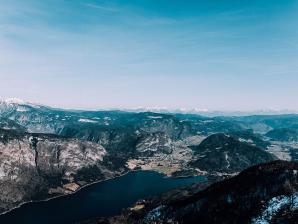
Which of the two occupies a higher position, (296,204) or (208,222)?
(296,204)

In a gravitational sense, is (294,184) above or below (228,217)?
above

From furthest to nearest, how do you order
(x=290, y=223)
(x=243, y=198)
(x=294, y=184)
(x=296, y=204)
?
(x=243, y=198)
(x=294, y=184)
(x=296, y=204)
(x=290, y=223)

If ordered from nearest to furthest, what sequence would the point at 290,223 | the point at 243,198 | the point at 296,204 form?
1. the point at 290,223
2. the point at 296,204
3. the point at 243,198

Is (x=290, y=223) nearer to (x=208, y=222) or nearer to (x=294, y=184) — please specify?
(x=294, y=184)

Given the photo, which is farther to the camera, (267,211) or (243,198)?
(243,198)

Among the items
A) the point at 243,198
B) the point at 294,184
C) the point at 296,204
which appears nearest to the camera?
the point at 296,204

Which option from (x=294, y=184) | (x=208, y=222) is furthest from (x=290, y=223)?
(x=208, y=222)

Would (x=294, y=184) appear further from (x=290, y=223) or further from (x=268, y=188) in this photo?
(x=290, y=223)

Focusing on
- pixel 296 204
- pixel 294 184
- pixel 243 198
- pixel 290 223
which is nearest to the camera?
pixel 290 223

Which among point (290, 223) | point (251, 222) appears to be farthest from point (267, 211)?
point (290, 223)
